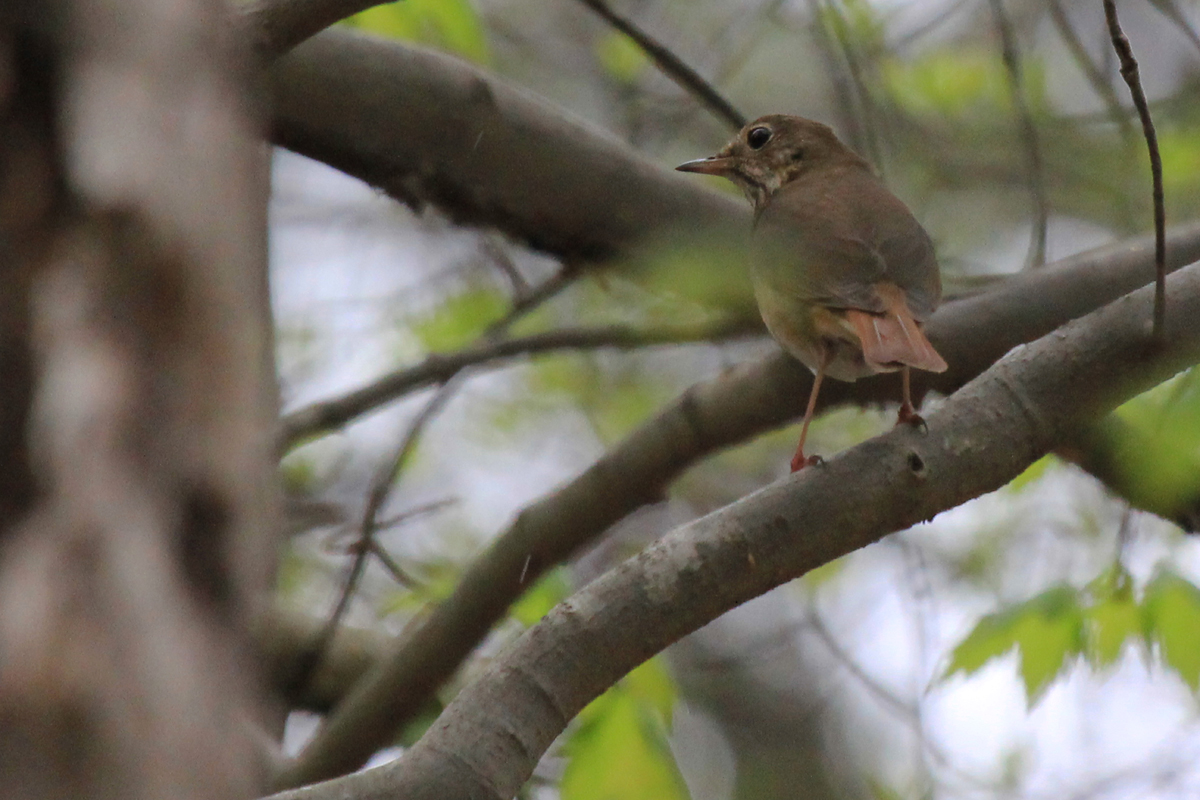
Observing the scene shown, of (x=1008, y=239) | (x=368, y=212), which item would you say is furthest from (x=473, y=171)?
(x=1008, y=239)

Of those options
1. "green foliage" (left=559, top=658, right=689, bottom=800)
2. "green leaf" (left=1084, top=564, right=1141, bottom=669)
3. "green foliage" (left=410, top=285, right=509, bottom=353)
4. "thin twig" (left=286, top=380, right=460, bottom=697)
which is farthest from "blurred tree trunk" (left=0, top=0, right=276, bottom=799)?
"green foliage" (left=410, top=285, right=509, bottom=353)

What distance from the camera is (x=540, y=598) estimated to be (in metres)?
4.01

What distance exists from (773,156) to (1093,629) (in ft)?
6.62

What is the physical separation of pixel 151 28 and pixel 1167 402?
2.55 meters

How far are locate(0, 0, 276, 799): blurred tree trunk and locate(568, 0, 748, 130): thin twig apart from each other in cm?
171

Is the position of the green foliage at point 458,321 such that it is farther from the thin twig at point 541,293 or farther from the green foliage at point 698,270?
the green foliage at point 698,270

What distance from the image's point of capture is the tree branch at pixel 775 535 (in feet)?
6.73

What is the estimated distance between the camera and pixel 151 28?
2.54m

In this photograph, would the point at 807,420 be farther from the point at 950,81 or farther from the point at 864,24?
the point at 950,81

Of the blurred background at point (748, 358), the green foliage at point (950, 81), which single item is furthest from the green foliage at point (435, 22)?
the green foliage at point (950, 81)

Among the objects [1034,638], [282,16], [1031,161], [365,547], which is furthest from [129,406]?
[1031,161]

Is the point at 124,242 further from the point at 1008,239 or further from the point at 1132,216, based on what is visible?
the point at 1008,239

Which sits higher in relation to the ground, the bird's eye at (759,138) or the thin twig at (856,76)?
the thin twig at (856,76)

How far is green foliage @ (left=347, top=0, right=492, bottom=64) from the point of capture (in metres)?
4.50
